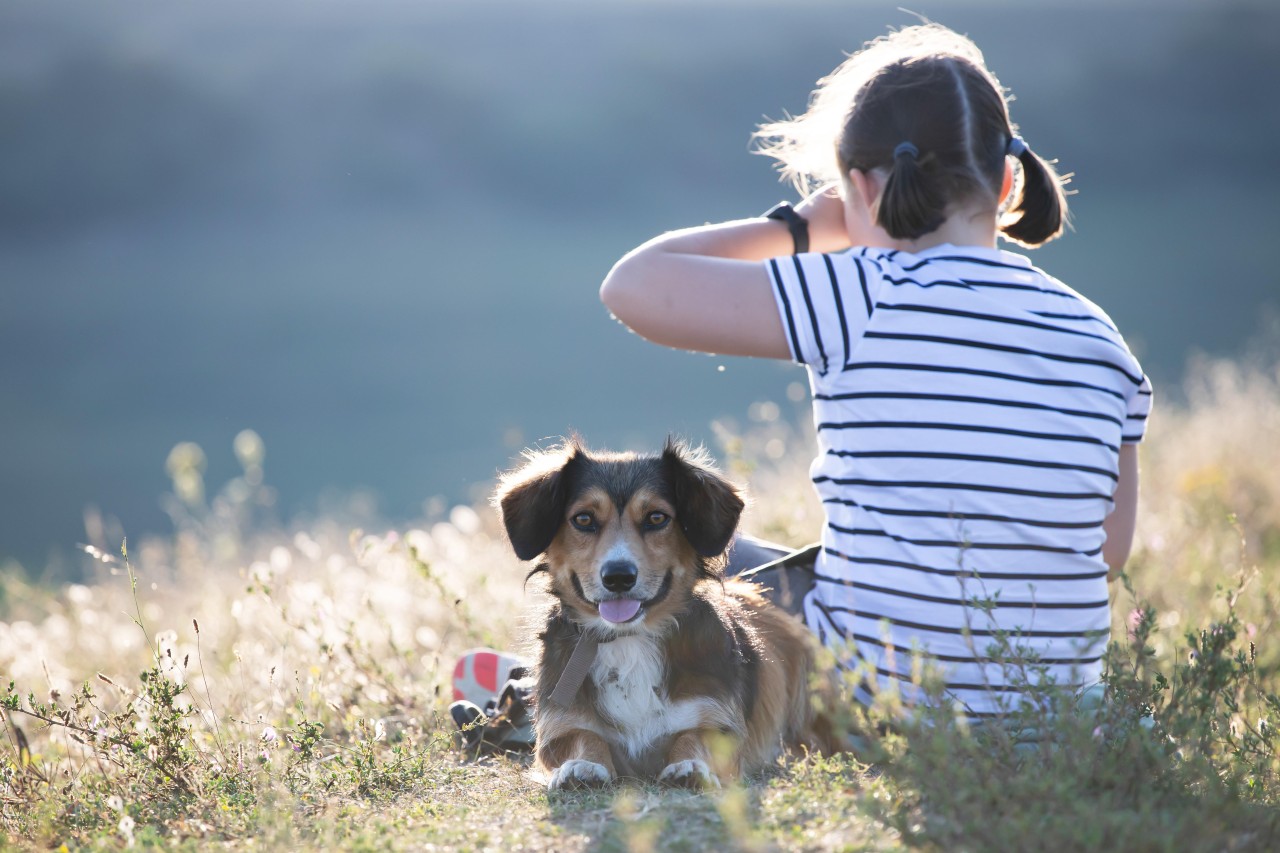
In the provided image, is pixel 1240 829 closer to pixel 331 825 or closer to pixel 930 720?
pixel 930 720

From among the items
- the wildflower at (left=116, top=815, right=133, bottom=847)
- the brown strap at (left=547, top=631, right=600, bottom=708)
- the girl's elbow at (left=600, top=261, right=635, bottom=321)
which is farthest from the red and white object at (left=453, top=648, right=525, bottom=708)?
the girl's elbow at (left=600, top=261, right=635, bottom=321)

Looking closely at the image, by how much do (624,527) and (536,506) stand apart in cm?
29

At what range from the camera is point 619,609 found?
3.63 m

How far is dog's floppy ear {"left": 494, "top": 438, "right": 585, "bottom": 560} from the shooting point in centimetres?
374

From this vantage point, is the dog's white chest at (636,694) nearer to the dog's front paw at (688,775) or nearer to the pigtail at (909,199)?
the dog's front paw at (688,775)

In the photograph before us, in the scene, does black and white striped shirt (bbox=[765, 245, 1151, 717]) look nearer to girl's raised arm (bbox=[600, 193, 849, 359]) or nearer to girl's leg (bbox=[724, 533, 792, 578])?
girl's raised arm (bbox=[600, 193, 849, 359])

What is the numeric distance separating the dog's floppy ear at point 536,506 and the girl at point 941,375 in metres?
0.65

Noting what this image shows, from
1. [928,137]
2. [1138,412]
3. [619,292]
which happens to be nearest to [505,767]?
[619,292]

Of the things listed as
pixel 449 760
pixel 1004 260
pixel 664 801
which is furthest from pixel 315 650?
pixel 1004 260

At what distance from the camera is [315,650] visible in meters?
5.30

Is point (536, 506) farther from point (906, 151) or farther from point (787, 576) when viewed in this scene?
point (906, 151)

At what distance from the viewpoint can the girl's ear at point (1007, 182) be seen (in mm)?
3453

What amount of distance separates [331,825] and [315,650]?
222cm

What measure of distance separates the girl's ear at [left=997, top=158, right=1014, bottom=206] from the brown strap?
1810mm
